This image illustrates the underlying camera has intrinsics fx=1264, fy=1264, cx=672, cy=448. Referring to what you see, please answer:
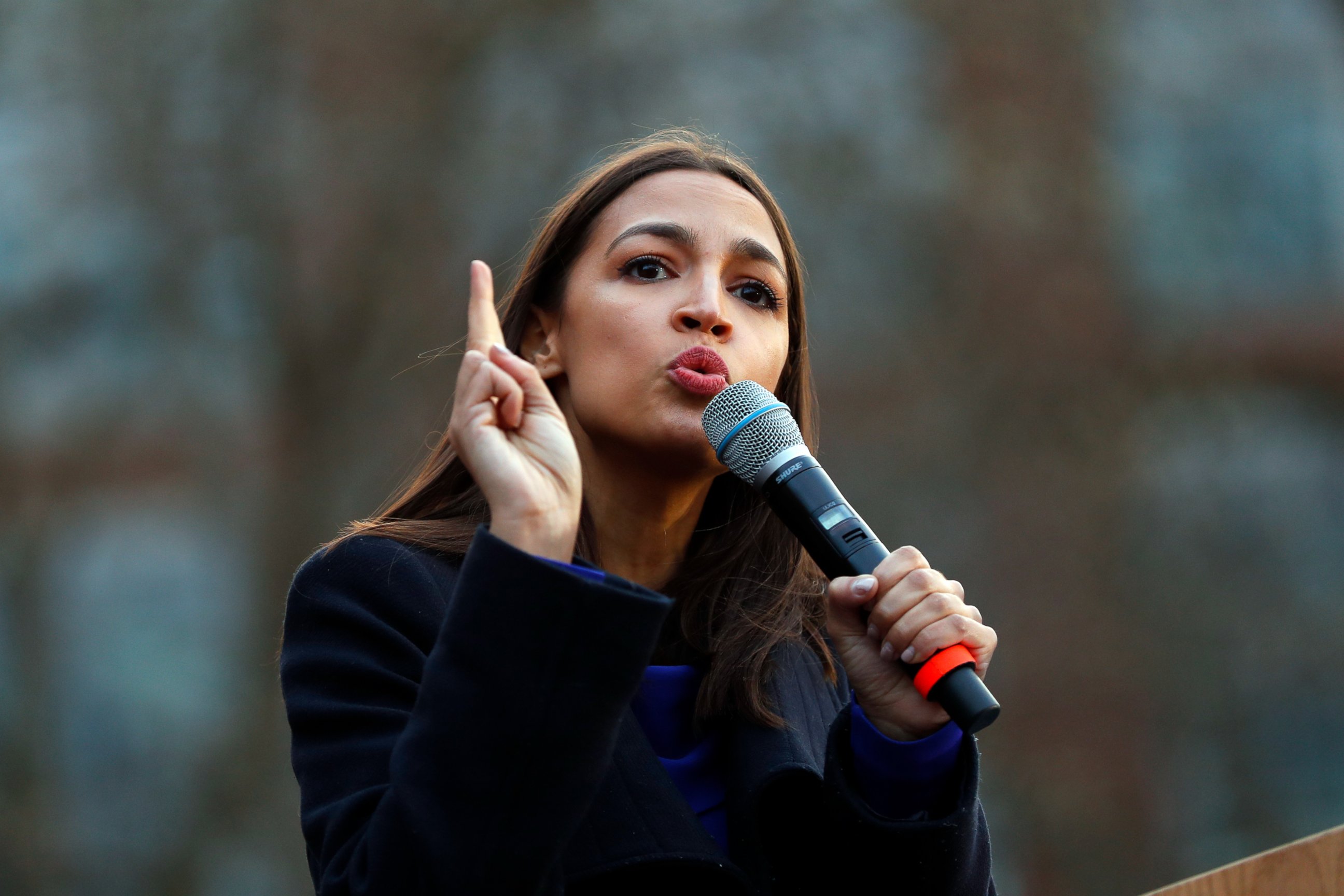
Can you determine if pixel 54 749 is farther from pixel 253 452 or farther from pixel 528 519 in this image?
pixel 528 519

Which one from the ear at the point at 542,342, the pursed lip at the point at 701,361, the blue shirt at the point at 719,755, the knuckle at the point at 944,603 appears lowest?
the blue shirt at the point at 719,755

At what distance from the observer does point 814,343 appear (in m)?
5.70

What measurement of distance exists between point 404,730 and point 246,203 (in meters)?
5.06

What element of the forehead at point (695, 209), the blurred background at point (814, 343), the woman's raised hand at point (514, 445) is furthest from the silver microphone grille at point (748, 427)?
the blurred background at point (814, 343)

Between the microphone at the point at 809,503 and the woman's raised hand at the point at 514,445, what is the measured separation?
32 centimetres

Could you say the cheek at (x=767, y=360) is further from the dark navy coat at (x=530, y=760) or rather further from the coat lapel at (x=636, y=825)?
the coat lapel at (x=636, y=825)

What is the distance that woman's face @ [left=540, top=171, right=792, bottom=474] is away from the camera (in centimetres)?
200

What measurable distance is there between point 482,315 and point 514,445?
0.18 metres

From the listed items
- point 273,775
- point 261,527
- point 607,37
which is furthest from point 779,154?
point 273,775

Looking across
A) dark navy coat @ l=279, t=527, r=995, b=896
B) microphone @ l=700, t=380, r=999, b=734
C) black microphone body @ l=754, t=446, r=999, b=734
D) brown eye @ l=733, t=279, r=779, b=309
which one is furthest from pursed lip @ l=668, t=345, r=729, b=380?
dark navy coat @ l=279, t=527, r=995, b=896

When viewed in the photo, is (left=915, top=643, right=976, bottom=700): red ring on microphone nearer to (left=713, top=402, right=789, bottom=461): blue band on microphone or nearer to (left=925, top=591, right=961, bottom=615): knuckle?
(left=925, top=591, right=961, bottom=615): knuckle

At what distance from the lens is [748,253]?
220 cm

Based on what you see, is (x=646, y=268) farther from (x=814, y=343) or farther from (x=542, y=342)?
(x=814, y=343)

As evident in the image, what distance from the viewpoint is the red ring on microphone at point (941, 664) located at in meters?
1.47
